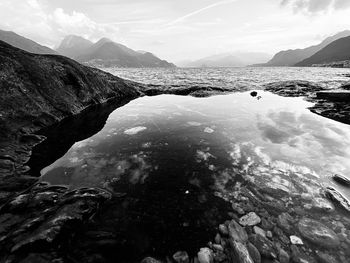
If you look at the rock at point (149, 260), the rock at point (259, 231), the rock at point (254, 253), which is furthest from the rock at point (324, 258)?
the rock at point (149, 260)

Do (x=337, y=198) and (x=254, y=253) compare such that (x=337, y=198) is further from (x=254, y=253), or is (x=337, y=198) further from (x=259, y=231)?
(x=254, y=253)

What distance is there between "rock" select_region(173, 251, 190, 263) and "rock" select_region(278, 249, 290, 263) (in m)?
1.88

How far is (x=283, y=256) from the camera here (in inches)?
174

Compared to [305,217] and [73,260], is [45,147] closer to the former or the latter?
[73,260]

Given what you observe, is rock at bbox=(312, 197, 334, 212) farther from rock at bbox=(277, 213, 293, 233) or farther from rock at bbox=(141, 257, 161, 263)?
rock at bbox=(141, 257, 161, 263)

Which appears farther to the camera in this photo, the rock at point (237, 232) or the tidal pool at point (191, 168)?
the tidal pool at point (191, 168)

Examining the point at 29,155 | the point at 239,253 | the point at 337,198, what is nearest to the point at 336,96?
the point at 337,198

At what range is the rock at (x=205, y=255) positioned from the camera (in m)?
4.32

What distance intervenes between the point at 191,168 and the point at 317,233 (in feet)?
13.4

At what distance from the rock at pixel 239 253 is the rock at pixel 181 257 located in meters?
0.92

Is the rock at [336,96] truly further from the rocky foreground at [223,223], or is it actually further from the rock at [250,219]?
the rock at [250,219]

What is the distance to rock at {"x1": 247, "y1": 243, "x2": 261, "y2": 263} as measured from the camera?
14.2ft

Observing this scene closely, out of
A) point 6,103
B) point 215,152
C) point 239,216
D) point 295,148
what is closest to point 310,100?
point 295,148

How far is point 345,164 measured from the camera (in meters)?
7.99
